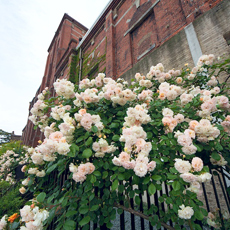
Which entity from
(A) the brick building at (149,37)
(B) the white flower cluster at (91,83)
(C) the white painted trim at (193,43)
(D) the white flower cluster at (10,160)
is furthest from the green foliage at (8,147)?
(C) the white painted trim at (193,43)

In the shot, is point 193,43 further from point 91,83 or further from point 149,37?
point 91,83

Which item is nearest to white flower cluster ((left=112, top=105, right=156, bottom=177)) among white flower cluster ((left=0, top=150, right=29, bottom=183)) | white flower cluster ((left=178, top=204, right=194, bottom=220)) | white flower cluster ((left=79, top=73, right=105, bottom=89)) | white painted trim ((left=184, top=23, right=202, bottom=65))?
white flower cluster ((left=178, top=204, right=194, bottom=220))

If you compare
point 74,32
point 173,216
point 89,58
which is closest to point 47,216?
point 173,216

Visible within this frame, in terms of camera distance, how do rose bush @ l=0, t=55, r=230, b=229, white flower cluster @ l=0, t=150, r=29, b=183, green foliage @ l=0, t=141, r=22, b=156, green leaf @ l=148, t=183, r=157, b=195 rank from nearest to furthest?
green leaf @ l=148, t=183, r=157, b=195 < rose bush @ l=0, t=55, r=230, b=229 < white flower cluster @ l=0, t=150, r=29, b=183 < green foliage @ l=0, t=141, r=22, b=156

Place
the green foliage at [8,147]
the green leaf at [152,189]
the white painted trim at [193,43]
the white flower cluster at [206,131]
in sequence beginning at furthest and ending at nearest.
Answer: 1. the green foliage at [8,147]
2. the white painted trim at [193,43]
3. the white flower cluster at [206,131]
4. the green leaf at [152,189]

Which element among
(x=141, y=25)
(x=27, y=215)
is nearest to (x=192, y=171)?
(x=27, y=215)

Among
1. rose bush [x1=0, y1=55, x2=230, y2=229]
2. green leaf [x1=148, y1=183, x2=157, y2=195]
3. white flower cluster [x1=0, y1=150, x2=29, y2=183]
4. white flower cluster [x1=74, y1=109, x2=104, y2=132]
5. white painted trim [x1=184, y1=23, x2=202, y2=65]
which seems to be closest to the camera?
green leaf [x1=148, y1=183, x2=157, y2=195]

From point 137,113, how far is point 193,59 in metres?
4.42

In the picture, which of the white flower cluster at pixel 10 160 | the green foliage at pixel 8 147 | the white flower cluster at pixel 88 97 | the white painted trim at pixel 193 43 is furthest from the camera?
the green foliage at pixel 8 147

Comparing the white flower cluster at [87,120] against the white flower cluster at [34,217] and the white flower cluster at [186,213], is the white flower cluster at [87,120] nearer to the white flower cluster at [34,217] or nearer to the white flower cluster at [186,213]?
the white flower cluster at [34,217]

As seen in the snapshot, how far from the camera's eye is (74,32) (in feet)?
65.9

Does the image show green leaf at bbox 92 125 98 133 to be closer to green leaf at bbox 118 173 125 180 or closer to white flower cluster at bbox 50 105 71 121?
green leaf at bbox 118 173 125 180

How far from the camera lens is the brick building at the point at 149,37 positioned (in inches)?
175

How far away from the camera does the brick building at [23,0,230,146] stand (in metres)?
4.43
